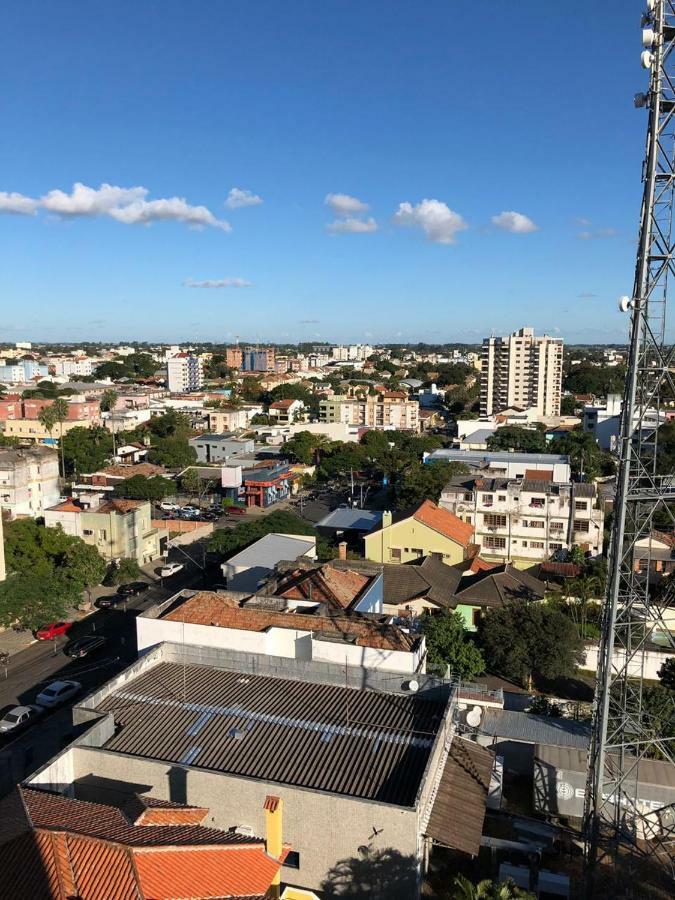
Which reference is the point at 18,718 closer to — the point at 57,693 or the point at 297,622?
the point at 57,693

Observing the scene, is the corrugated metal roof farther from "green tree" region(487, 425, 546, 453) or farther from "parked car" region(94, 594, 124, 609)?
"green tree" region(487, 425, 546, 453)

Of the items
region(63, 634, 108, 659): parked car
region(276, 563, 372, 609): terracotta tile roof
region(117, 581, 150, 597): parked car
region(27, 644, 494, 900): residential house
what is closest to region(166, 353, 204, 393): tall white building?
region(117, 581, 150, 597): parked car

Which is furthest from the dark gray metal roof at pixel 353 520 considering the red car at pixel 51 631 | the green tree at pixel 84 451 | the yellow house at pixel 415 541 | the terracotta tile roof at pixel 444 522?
the green tree at pixel 84 451

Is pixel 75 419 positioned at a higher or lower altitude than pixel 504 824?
higher

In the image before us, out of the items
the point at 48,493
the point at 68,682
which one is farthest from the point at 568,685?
the point at 48,493

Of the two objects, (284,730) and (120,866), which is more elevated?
(120,866)

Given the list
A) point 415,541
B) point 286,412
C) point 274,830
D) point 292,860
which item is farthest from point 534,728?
point 286,412

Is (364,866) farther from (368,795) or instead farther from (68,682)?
(68,682)
